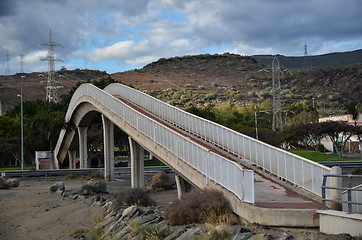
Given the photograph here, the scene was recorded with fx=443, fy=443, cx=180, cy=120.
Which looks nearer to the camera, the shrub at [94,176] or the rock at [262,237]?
the rock at [262,237]

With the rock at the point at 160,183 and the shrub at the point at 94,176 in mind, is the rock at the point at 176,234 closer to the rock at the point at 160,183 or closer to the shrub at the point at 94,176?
the rock at the point at 160,183

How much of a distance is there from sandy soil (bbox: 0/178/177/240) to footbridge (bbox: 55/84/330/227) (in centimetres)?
385

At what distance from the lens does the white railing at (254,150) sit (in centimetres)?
1291

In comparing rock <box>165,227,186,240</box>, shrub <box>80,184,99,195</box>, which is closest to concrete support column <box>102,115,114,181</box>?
shrub <box>80,184,99,195</box>

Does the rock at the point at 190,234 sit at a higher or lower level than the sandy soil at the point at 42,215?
higher

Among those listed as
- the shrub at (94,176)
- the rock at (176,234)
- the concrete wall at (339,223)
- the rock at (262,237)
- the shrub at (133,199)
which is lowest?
the shrub at (94,176)

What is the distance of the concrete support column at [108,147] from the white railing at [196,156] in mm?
7180

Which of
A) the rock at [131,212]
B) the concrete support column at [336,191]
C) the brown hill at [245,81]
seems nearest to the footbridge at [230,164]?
the concrete support column at [336,191]

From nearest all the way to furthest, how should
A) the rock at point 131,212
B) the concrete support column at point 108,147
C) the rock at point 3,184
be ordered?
the rock at point 131,212 → the rock at point 3,184 → the concrete support column at point 108,147

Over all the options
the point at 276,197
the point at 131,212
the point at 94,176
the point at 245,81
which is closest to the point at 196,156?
the point at 131,212

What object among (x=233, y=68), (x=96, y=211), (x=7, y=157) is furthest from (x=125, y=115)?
(x=233, y=68)

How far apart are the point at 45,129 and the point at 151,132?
3640 cm

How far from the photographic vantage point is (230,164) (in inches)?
517

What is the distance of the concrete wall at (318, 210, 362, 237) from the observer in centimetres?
917
